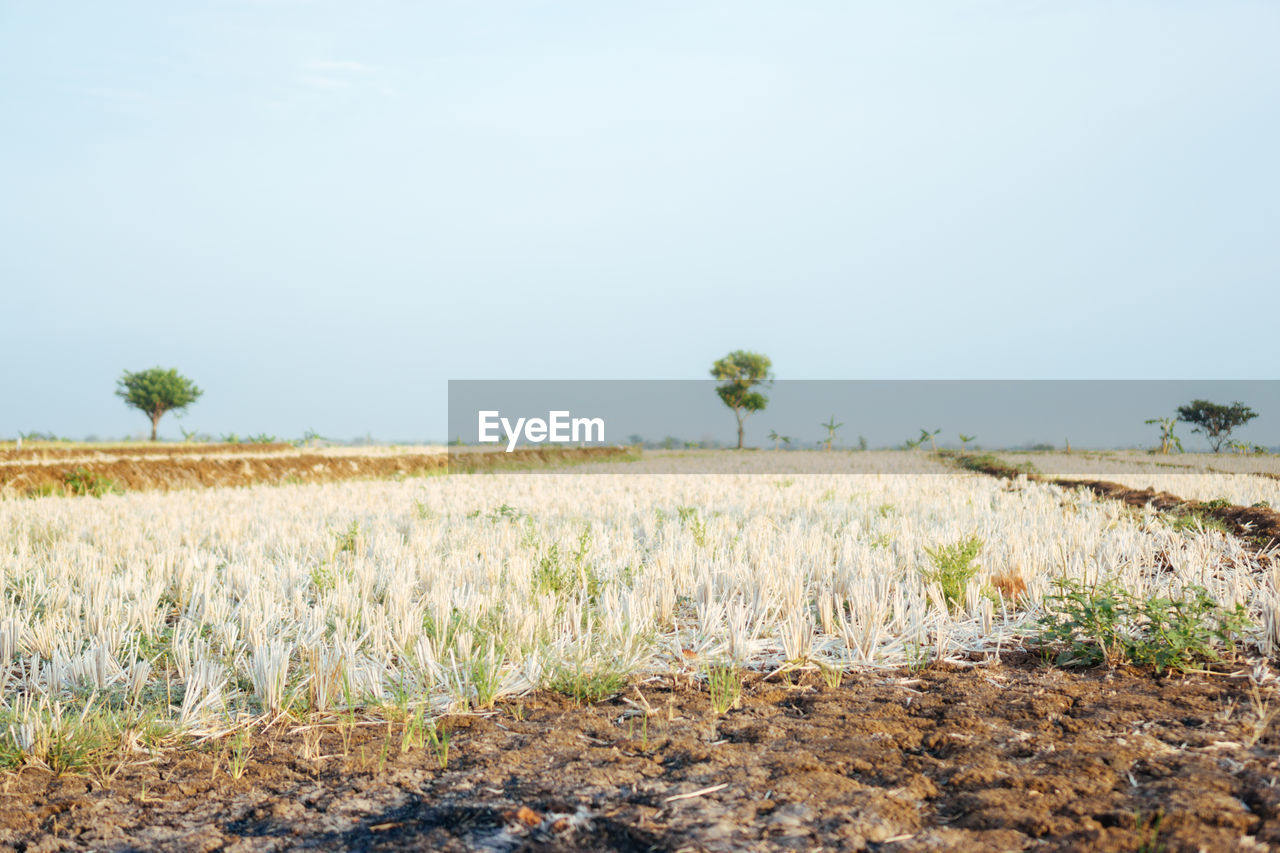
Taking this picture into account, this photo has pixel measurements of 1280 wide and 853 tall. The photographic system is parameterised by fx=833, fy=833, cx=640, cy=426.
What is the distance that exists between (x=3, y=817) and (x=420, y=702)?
1.51 m

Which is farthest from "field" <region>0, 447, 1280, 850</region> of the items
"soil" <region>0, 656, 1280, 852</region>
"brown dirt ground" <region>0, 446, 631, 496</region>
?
"brown dirt ground" <region>0, 446, 631, 496</region>

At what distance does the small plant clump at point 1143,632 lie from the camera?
13.5 feet

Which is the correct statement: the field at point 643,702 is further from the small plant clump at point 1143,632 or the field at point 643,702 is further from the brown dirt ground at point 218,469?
the brown dirt ground at point 218,469

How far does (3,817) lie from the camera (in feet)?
9.41

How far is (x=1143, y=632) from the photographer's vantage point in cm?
463

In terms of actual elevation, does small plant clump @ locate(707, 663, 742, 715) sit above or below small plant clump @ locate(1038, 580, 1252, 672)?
below

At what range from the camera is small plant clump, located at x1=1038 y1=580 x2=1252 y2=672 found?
13.5ft

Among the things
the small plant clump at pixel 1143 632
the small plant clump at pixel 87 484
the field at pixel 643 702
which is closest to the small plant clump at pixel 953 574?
the field at pixel 643 702

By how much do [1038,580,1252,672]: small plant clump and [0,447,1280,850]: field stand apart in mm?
26

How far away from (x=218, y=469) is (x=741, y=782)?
894 inches

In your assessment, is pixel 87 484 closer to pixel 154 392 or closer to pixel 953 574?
pixel 953 574

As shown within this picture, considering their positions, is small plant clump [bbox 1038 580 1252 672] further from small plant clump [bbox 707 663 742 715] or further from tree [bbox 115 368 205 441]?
tree [bbox 115 368 205 441]

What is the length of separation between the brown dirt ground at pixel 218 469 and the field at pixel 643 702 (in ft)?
42.8

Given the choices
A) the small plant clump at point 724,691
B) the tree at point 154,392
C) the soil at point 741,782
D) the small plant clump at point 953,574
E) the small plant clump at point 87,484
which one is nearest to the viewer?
the soil at point 741,782
